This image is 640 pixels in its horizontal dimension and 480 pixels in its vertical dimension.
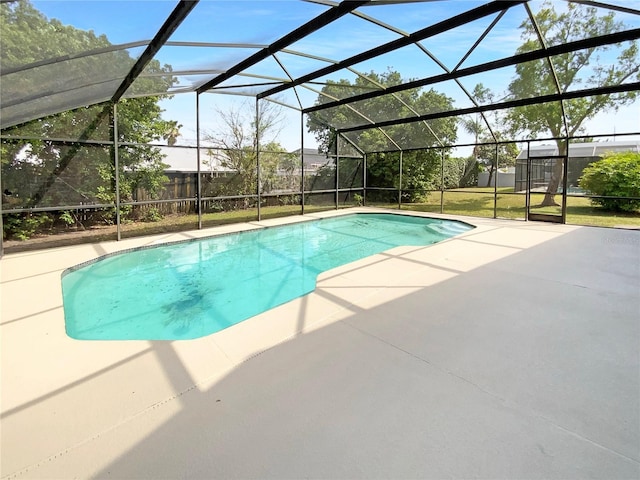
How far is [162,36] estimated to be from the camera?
389 centimetres

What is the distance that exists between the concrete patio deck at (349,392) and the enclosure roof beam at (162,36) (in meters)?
2.98

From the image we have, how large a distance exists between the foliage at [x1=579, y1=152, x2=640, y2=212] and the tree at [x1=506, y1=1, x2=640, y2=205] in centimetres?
110

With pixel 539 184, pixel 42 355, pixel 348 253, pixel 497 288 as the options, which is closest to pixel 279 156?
pixel 348 253

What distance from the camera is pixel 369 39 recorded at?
17.0ft

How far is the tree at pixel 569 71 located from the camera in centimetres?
549

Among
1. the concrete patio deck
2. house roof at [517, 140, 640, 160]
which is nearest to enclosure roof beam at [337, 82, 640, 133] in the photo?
house roof at [517, 140, 640, 160]

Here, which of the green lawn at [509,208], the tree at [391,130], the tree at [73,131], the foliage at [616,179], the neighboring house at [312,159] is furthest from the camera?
the neighboring house at [312,159]

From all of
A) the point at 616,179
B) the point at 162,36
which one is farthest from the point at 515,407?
the point at 616,179

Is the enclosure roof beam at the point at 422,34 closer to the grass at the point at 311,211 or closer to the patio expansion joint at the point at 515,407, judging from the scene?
the patio expansion joint at the point at 515,407

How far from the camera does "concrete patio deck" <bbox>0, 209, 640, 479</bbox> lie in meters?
1.52

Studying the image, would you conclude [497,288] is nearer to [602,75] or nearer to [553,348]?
[553,348]

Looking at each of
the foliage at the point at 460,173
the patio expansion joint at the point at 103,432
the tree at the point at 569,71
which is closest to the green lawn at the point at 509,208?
the foliage at the point at 460,173

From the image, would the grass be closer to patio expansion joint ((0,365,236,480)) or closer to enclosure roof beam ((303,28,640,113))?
enclosure roof beam ((303,28,640,113))

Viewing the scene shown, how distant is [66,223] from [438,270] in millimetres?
7368
